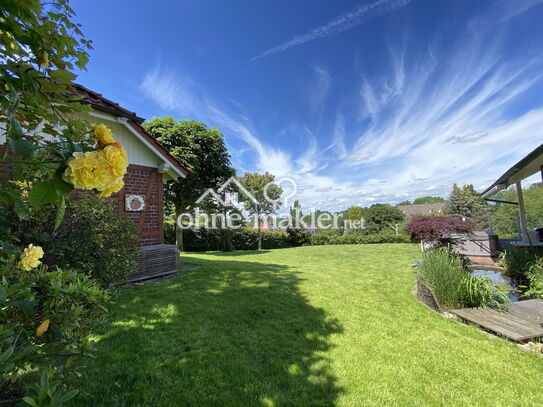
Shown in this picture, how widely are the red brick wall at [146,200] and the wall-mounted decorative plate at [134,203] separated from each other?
Answer: 0.07 m

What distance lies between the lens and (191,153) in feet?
44.2

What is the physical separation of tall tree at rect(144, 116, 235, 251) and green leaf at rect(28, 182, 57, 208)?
13.0 metres

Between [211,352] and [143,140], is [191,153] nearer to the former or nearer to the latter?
[143,140]

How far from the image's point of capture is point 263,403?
7.48 feet

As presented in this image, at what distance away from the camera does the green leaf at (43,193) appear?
0.71m

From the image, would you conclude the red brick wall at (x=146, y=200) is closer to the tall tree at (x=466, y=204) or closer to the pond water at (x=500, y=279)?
the pond water at (x=500, y=279)

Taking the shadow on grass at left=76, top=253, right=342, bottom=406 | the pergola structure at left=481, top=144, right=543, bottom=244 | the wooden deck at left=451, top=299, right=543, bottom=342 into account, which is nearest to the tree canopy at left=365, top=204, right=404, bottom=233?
the pergola structure at left=481, top=144, right=543, bottom=244

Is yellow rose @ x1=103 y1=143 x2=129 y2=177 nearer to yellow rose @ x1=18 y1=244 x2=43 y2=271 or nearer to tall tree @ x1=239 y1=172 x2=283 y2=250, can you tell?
yellow rose @ x1=18 y1=244 x2=43 y2=271

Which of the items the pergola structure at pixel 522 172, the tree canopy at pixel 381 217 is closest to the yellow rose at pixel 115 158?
the pergola structure at pixel 522 172

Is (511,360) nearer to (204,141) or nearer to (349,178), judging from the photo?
(204,141)

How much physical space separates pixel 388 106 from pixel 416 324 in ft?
43.1

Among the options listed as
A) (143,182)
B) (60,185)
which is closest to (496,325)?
(60,185)

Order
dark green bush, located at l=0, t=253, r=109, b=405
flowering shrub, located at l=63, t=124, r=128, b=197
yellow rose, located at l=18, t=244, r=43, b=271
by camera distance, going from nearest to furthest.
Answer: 1. flowering shrub, located at l=63, t=124, r=128, b=197
2. dark green bush, located at l=0, t=253, r=109, b=405
3. yellow rose, located at l=18, t=244, r=43, b=271

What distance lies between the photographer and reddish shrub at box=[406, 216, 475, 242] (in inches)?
304
